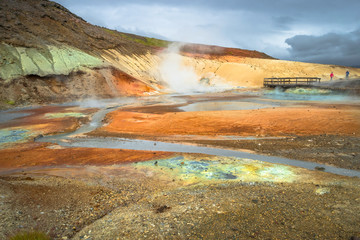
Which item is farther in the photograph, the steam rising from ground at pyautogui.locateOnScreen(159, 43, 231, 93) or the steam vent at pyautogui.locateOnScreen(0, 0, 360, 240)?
the steam rising from ground at pyautogui.locateOnScreen(159, 43, 231, 93)

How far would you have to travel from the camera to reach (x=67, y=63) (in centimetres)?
3338

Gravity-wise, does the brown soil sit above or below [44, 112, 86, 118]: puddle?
below

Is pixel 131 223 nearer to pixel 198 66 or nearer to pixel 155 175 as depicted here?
pixel 155 175

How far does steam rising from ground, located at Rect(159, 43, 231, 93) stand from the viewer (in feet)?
149

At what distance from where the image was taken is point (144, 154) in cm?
1037

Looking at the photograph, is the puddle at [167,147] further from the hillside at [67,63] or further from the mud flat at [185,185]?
the hillside at [67,63]

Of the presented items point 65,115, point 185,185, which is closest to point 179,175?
point 185,185

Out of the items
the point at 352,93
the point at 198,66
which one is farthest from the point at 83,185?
the point at 198,66

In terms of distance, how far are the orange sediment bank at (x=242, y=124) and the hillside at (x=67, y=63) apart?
52.4ft

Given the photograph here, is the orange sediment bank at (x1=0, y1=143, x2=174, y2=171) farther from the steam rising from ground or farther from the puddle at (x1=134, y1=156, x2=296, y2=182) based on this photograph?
the steam rising from ground

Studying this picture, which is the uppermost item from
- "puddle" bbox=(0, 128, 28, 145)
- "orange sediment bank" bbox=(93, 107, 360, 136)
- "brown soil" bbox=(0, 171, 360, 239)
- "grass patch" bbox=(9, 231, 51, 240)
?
"orange sediment bank" bbox=(93, 107, 360, 136)

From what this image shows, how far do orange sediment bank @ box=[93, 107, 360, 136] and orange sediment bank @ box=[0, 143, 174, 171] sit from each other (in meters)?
3.55

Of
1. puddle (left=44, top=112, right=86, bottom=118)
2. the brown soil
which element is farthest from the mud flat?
puddle (left=44, top=112, right=86, bottom=118)

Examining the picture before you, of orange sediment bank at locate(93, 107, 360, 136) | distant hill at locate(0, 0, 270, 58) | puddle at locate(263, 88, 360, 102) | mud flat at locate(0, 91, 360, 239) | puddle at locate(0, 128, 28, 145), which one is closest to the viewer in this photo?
mud flat at locate(0, 91, 360, 239)
